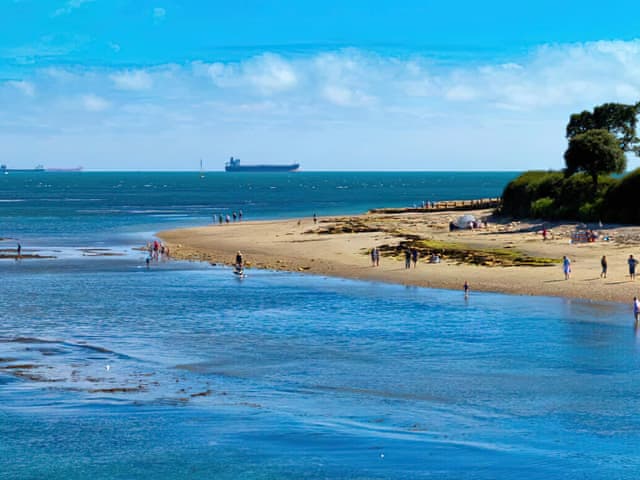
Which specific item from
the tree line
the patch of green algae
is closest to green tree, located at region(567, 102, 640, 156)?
the tree line

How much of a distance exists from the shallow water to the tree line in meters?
32.9

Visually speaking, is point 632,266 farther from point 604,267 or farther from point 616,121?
point 616,121

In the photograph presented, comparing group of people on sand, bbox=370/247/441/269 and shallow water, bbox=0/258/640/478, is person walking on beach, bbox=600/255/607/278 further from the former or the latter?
group of people on sand, bbox=370/247/441/269

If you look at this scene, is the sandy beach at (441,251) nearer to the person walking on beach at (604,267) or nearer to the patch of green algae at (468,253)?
the patch of green algae at (468,253)

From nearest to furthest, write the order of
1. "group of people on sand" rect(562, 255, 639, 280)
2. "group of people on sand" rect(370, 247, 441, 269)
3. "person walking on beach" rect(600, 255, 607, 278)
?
"group of people on sand" rect(562, 255, 639, 280)
"person walking on beach" rect(600, 255, 607, 278)
"group of people on sand" rect(370, 247, 441, 269)

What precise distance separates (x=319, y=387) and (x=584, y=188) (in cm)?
5956

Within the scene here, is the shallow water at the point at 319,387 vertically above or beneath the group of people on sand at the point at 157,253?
beneath

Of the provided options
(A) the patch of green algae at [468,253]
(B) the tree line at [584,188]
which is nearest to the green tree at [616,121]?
(B) the tree line at [584,188]

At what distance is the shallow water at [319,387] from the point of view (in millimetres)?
21844

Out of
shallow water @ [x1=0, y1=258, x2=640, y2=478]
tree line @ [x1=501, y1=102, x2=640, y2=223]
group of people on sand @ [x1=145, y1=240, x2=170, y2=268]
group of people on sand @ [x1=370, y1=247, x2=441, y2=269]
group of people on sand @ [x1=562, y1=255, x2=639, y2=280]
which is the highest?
tree line @ [x1=501, y1=102, x2=640, y2=223]

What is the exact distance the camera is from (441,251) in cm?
6378

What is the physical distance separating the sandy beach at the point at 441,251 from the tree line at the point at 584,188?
109 inches

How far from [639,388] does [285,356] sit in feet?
43.3

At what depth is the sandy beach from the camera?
5038 cm
